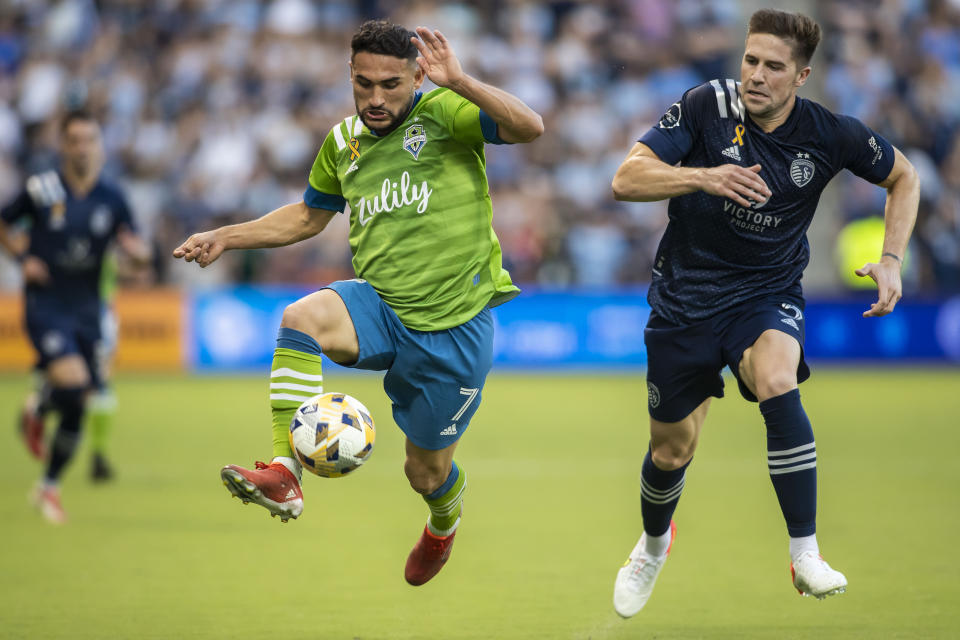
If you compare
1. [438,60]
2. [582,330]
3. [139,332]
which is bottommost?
[139,332]

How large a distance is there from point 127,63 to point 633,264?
842 centimetres

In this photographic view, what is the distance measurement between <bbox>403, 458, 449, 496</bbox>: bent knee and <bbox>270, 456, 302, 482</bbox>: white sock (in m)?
0.91

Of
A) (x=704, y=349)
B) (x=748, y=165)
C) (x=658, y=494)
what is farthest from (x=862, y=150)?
(x=658, y=494)

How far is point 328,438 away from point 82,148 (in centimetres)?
478

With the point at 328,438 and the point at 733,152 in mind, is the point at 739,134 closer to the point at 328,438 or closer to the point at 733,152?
the point at 733,152

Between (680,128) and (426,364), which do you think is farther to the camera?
(426,364)

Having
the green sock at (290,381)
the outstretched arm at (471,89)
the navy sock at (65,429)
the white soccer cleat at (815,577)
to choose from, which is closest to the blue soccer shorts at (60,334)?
the navy sock at (65,429)

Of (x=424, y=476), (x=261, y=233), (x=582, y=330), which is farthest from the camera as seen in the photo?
(x=582, y=330)

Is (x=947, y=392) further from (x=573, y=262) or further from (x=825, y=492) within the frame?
(x=825, y=492)

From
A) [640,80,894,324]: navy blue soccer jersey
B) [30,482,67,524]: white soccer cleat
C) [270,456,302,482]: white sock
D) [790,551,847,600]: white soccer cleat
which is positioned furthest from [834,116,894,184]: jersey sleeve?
[30,482,67,524]: white soccer cleat

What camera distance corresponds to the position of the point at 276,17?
2089 centimetres

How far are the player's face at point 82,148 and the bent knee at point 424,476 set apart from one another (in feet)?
13.6

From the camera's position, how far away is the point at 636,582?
6.03m

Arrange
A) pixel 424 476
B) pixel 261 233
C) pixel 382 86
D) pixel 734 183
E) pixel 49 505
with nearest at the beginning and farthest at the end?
pixel 734 183
pixel 382 86
pixel 261 233
pixel 424 476
pixel 49 505
